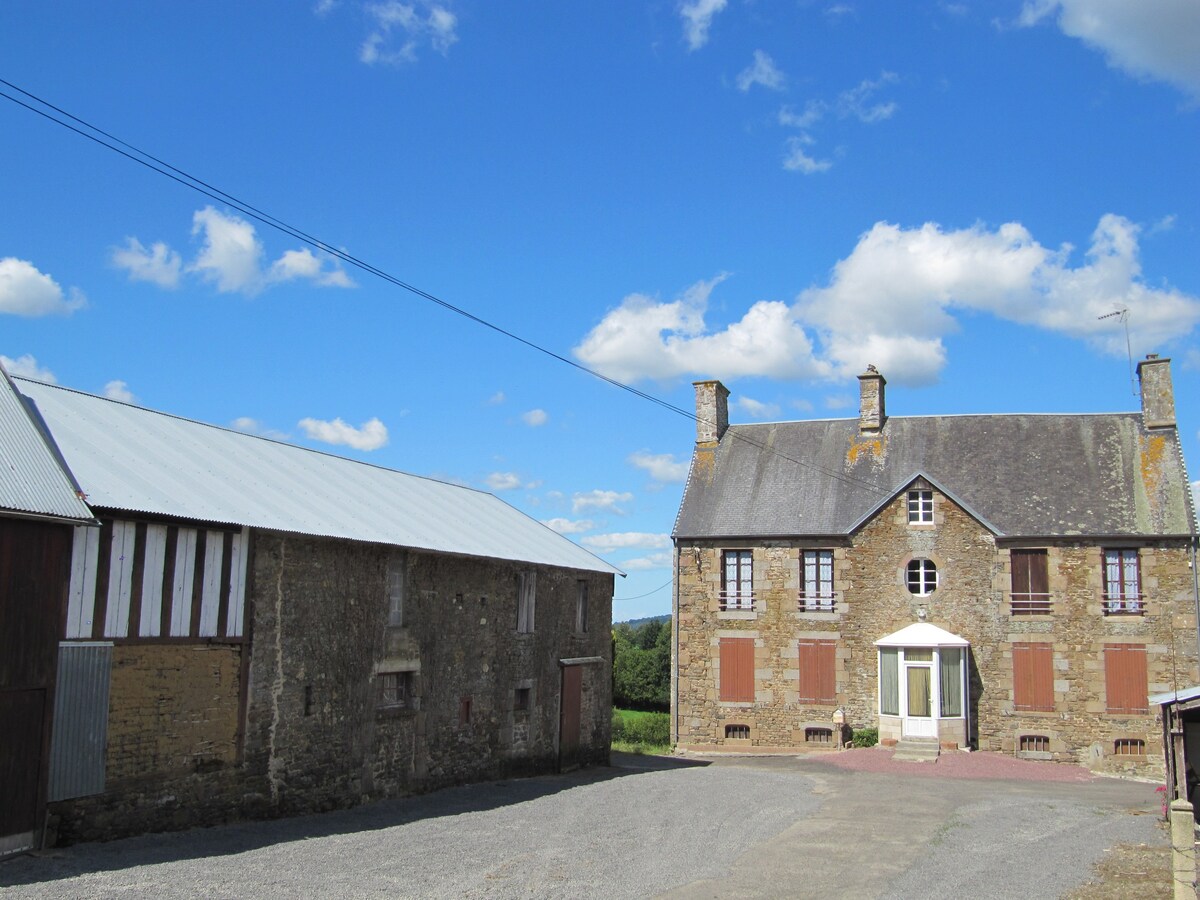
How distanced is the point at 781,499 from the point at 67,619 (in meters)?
22.8

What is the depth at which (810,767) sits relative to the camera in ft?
83.6

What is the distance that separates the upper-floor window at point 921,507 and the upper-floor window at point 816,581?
249cm

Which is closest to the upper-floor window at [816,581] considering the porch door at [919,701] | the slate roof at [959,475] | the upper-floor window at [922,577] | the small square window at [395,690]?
the slate roof at [959,475]

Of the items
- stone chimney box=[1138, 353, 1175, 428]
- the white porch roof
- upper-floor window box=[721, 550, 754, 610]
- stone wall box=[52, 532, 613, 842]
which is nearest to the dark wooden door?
stone wall box=[52, 532, 613, 842]

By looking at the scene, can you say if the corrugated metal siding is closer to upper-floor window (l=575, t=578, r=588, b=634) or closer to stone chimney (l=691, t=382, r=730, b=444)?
upper-floor window (l=575, t=578, r=588, b=634)

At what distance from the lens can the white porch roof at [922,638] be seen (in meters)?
28.0

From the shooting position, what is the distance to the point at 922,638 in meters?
28.2

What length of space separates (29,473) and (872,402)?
25.7 meters

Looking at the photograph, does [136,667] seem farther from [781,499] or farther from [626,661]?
[626,661]

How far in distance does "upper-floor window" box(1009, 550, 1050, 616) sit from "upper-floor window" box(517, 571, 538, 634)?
539 inches

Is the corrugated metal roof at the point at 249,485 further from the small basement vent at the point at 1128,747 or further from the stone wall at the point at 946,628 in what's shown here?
the small basement vent at the point at 1128,747

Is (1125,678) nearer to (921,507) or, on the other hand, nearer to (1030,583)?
(1030,583)

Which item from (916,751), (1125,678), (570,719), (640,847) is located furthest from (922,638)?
(640,847)

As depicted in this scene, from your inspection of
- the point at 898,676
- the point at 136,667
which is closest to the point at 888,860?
the point at 136,667
